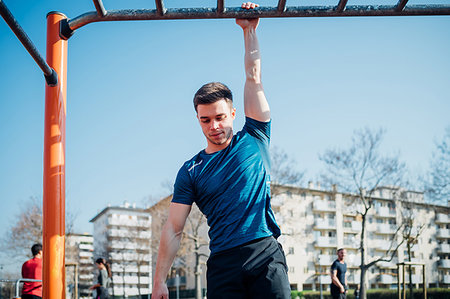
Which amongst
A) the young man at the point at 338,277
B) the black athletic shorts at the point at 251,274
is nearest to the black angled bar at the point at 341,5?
the black athletic shorts at the point at 251,274

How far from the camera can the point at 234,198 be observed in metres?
2.44

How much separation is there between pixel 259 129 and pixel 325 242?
64490mm

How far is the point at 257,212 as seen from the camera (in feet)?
8.05

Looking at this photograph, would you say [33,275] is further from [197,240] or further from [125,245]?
[125,245]

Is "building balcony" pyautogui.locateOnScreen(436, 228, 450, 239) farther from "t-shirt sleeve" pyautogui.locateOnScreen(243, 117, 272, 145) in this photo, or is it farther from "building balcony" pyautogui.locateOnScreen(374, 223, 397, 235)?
"t-shirt sleeve" pyautogui.locateOnScreen(243, 117, 272, 145)

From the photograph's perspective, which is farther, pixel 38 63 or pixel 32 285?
pixel 32 285

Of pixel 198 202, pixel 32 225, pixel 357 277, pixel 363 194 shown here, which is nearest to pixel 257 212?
pixel 198 202

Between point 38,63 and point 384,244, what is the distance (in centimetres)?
7134

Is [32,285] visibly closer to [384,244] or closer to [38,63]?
[38,63]

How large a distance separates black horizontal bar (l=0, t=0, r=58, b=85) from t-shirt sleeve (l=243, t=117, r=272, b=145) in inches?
51.7

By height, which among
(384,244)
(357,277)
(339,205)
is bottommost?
(357,277)

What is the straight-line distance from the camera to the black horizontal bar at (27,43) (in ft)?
7.81

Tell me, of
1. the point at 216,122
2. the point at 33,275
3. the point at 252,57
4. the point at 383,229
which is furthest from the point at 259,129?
the point at 383,229

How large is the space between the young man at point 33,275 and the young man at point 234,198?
6.60m
